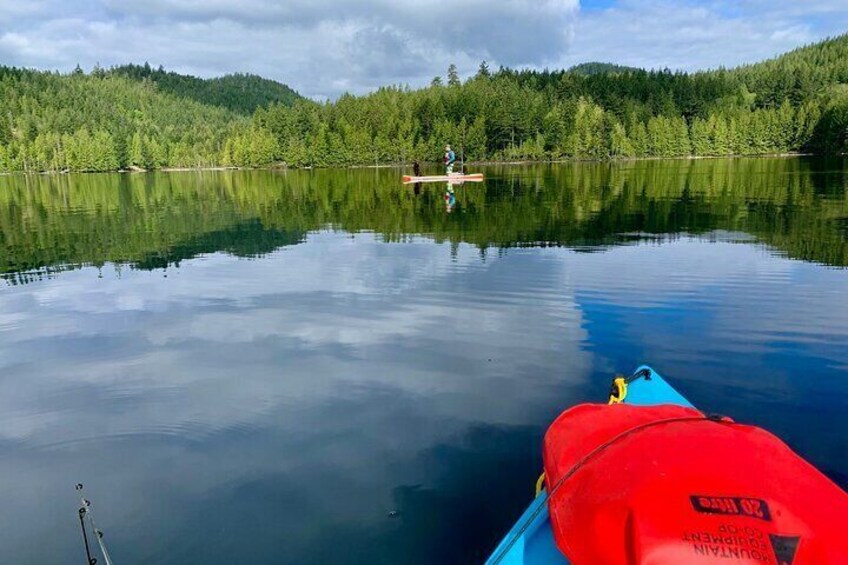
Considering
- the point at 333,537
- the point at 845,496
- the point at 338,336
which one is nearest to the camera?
the point at 845,496

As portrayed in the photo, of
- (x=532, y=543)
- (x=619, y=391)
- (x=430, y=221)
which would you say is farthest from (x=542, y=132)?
(x=532, y=543)

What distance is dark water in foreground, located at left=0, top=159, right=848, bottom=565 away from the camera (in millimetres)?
8531

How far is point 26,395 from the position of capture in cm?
1323

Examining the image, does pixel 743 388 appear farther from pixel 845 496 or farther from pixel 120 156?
pixel 120 156

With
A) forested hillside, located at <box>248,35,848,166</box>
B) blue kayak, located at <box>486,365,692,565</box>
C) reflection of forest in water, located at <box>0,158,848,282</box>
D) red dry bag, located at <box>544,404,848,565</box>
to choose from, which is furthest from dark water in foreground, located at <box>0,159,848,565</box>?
forested hillside, located at <box>248,35,848,166</box>

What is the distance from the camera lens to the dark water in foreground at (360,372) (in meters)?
8.53

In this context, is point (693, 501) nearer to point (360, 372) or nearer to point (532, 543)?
point (532, 543)

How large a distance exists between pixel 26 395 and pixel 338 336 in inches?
289

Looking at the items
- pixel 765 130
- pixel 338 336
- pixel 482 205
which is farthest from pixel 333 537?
pixel 765 130

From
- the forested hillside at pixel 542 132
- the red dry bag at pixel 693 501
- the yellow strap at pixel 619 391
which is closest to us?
the red dry bag at pixel 693 501

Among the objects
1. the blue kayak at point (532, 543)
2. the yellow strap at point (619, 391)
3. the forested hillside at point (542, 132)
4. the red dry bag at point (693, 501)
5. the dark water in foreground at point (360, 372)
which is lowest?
the dark water in foreground at point (360, 372)

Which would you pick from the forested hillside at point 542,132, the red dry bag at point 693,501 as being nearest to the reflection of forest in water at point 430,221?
the red dry bag at point 693,501

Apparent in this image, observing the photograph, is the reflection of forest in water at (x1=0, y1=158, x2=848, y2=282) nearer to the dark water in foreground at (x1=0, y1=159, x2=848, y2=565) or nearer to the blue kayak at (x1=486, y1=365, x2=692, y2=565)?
the dark water in foreground at (x1=0, y1=159, x2=848, y2=565)

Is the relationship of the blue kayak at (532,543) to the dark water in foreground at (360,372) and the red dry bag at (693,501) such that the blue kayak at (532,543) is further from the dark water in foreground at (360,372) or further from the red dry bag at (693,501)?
the dark water in foreground at (360,372)
